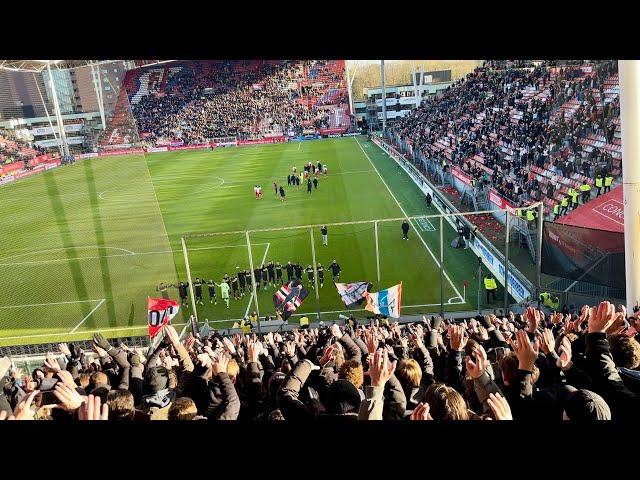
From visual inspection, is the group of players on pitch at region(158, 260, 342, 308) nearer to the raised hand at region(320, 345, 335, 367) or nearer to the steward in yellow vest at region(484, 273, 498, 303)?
the steward in yellow vest at region(484, 273, 498, 303)

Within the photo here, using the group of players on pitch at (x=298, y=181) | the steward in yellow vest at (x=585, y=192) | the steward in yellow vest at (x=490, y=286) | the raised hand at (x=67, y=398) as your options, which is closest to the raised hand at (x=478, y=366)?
the raised hand at (x=67, y=398)

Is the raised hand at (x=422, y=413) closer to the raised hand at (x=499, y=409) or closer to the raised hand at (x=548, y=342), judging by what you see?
the raised hand at (x=499, y=409)

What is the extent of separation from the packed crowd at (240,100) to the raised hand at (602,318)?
54.2 m

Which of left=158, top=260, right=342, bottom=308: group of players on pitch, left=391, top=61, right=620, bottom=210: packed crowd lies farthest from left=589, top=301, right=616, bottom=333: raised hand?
left=391, top=61, right=620, bottom=210: packed crowd

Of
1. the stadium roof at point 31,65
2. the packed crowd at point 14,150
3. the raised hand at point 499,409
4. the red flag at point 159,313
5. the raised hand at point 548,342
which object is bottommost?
the red flag at point 159,313

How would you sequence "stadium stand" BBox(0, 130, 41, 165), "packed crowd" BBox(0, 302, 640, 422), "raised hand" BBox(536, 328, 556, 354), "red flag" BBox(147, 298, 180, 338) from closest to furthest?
"packed crowd" BBox(0, 302, 640, 422) < "raised hand" BBox(536, 328, 556, 354) < "red flag" BBox(147, 298, 180, 338) < "stadium stand" BBox(0, 130, 41, 165)

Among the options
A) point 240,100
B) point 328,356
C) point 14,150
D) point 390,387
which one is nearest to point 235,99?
point 240,100

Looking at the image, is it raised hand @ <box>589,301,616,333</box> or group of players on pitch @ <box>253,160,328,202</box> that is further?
group of players on pitch @ <box>253,160,328,202</box>

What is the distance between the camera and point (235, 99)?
61.0 m

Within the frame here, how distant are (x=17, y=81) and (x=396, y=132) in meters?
36.5

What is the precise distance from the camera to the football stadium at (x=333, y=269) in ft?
10.9

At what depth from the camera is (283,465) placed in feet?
6.47

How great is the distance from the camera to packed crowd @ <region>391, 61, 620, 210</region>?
58.5 feet
